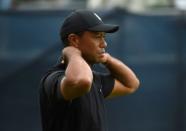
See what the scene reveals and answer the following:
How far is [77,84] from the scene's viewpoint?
482 cm

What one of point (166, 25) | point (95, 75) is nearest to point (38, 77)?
point (166, 25)

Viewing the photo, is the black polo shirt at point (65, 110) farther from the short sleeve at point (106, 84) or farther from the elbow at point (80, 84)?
the short sleeve at point (106, 84)

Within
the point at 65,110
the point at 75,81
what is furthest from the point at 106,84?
the point at 75,81

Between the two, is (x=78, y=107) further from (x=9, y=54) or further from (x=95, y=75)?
(x=9, y=54)

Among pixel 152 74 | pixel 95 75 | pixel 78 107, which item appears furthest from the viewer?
pixel 152 74

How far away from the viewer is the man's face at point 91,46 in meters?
5.10

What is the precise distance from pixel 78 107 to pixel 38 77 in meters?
3.08

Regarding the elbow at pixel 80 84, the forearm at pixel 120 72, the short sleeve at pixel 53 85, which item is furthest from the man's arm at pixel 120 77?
the elbow at pixel 80 84

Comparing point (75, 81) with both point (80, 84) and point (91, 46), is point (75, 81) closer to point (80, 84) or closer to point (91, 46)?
point (80, 84)

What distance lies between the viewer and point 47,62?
7996 mm

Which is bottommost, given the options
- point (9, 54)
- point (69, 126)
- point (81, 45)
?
point (9, 54)

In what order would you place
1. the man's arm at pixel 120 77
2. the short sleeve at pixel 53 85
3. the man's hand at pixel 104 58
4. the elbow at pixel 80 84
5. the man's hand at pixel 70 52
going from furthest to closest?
the man's arm at pixel 120 77
the man's hand at pixel 104 58
the man's hand at pixel 70 52
the short sleeve at pixel 53 85
the elbow at pixel 80 84

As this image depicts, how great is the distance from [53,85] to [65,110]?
0.55 ft

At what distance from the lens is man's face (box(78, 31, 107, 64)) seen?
5098mm
